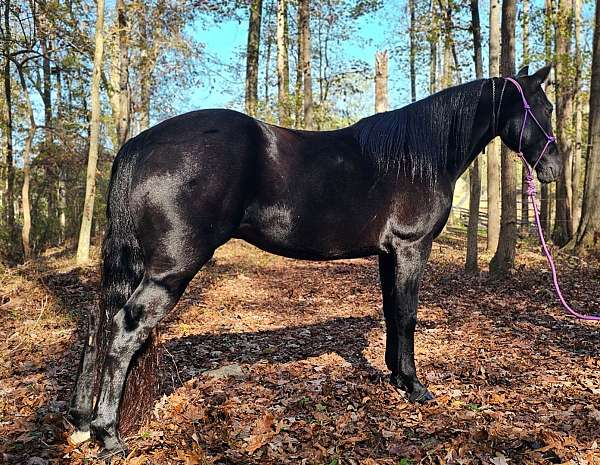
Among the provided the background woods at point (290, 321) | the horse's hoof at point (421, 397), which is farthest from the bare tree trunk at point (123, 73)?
the horse's hoof at point (421, 397)

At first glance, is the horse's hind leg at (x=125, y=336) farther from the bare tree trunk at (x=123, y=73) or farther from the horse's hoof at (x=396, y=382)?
the bare tree trunk at (x=123, y=73)

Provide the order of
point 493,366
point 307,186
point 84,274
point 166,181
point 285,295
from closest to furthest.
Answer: point 166,181, point 307,186, point 493,366, point 285,295, point 84,274

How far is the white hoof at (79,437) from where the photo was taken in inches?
128

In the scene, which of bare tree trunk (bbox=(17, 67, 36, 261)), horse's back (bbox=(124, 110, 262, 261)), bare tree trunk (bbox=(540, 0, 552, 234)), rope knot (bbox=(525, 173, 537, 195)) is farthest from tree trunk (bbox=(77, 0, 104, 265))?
bare tree trunk (bbox=(540, 0, 552, 234))

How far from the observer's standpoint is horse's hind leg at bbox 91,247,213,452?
3.07 m

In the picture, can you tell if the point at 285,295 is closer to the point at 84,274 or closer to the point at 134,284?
the point at 84,274

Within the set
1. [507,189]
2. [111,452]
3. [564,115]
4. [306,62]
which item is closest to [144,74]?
[306,62]

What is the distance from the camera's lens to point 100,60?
11.7 metres

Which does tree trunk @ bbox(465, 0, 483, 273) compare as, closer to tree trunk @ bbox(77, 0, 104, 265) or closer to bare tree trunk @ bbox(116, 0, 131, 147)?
tree trunk @ bbox(77, 0, 104, 265)

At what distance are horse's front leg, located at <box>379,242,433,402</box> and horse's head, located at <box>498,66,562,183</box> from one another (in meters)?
1.19

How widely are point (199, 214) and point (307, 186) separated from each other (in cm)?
82

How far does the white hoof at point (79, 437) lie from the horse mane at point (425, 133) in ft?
9.33

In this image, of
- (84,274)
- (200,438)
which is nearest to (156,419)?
(200,438)

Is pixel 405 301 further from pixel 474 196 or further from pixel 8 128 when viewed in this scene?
pixel 8 128
